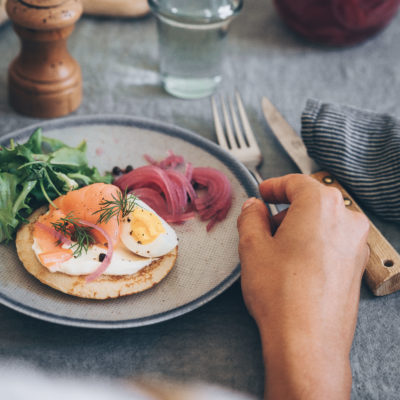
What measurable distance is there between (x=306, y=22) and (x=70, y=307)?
5.27ft

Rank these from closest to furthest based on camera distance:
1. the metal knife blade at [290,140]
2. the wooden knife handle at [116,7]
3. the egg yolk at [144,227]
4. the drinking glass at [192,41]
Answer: the egg yolk at [144,227] → the metal knife blade at [290,140] → the drinking glass at [192,41] → the wooden knife handle at [116,7]

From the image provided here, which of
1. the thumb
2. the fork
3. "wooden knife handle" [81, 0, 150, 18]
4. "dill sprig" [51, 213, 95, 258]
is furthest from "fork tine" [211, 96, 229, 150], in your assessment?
"wooden knife handle" [81, 0, 150, 18]

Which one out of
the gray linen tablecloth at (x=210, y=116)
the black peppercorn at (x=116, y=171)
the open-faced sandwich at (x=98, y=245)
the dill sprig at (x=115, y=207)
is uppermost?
the dill sprig at (x=115, y=207)

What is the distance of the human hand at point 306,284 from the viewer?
0.88m

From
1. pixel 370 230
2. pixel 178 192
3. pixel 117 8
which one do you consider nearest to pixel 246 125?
pixel 178 192

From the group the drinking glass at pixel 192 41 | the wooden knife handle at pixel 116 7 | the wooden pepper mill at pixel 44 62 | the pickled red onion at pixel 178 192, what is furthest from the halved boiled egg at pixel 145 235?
the wooden knife handle at pixel 116 7

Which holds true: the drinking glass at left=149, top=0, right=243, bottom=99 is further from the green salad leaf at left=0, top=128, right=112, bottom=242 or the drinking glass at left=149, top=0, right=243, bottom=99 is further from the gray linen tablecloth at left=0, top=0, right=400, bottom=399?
the green salad leaf at left=0, top=128, right=112, bottom=242

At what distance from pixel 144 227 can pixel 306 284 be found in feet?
1.24

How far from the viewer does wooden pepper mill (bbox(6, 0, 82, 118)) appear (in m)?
1.45

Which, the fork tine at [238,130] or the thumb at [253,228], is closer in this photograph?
the thumb at [253,228]

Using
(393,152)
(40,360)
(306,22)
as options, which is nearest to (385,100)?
(306,22)

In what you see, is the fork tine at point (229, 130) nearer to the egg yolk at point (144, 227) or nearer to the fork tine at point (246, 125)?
the fork tine at point (246, 125)

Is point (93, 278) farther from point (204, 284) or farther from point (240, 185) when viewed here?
point (240, 185)

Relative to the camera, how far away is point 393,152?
4.62 ft
